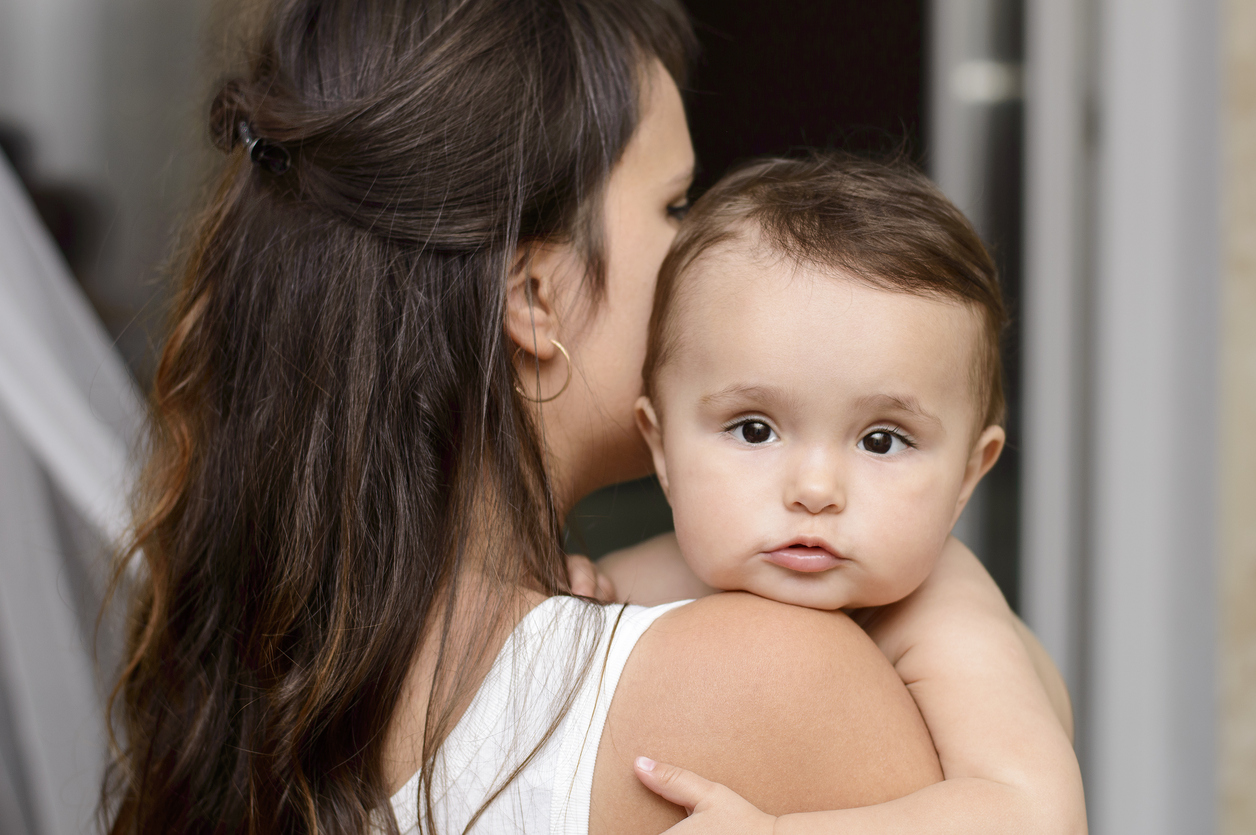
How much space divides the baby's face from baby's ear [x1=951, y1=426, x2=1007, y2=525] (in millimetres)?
54

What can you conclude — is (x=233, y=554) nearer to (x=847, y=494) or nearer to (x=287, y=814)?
(x=287, y=814)

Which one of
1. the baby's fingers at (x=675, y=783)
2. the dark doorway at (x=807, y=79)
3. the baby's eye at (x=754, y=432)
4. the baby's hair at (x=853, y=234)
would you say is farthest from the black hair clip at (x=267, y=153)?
the dark doorway at (x=807, y=79)

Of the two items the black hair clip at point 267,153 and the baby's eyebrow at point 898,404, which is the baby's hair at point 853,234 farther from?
the black hair clip at point 267,153

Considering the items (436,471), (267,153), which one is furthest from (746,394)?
(267,153)

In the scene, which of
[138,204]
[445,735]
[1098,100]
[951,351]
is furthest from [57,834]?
[1098,100]

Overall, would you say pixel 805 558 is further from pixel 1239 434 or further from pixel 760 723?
pixel 1239 434

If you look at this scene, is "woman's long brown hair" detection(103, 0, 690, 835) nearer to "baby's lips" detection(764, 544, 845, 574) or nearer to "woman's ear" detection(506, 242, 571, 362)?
"woman's ear" detection(506, 242, 571, 362)

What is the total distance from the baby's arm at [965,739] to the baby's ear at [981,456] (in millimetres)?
72

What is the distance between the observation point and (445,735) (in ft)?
2.01

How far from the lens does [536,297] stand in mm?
728

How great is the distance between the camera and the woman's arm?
1.79ft

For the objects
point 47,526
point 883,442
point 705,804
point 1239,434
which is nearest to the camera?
point 705,804

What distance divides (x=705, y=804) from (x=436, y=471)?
12.4 inches

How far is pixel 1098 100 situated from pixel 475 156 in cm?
97
